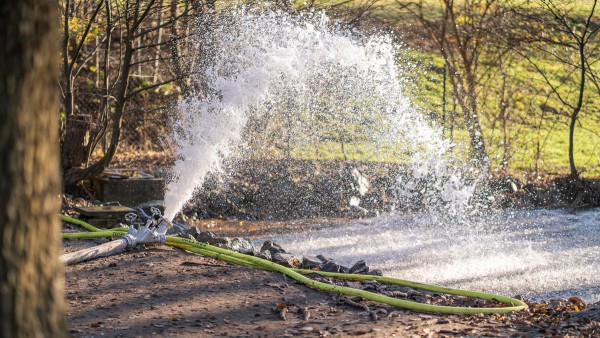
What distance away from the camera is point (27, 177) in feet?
6.95

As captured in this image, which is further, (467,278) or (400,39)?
(400,39)

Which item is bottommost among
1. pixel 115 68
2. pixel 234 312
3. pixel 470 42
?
pixel 234 312

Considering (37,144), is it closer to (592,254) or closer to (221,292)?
(221,292)

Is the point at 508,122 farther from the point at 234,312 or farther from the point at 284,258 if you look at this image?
the point at 234,312

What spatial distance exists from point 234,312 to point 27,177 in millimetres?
2626

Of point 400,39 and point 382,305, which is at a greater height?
point 400,39

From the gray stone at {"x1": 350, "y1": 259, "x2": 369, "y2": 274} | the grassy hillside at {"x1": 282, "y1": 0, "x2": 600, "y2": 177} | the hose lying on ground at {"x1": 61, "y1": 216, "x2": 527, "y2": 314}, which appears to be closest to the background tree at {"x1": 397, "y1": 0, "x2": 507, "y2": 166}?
the grassy hillside at {"x1": 282, "y1": 0, "x2": 600, "y2": 177}

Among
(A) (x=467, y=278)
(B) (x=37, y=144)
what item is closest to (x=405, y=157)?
(A) (x=467, y=278)

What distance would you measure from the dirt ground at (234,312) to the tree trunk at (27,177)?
2.07 metres

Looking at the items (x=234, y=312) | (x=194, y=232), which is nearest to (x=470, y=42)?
(x=194, y=232)

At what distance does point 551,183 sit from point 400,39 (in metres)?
5.49

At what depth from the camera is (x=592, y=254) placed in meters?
8.42

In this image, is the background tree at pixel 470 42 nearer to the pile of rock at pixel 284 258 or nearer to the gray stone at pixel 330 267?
the pile of rock at pixel 284 258

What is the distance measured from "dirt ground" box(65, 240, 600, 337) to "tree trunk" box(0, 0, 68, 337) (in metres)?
2.07
